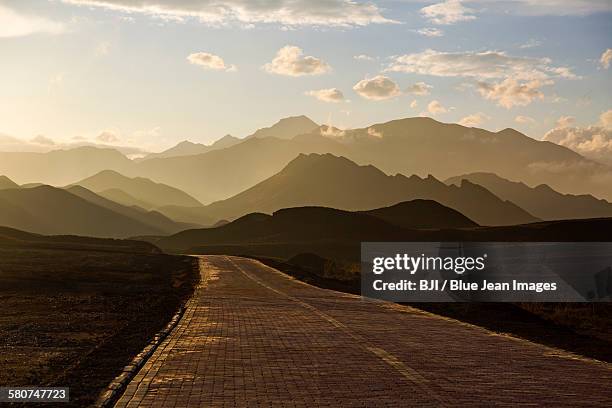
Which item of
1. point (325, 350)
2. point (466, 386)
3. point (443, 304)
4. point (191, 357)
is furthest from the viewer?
point (443, 304)

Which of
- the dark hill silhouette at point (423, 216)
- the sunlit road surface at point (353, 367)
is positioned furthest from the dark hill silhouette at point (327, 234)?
the sunlit road surface at point (353, 367)

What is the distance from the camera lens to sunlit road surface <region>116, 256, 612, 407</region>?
10.2 m

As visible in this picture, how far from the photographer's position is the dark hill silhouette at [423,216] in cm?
17188

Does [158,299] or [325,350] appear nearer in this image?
[325,350]

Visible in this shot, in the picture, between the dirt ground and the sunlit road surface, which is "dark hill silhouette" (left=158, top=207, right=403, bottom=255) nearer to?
the dirt ground

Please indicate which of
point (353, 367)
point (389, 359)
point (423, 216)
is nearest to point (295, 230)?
point (423, 216)

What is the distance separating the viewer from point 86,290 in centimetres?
3303

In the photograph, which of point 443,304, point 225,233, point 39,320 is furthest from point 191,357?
point 225,233

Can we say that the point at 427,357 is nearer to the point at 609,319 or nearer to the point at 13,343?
the point at 13,343

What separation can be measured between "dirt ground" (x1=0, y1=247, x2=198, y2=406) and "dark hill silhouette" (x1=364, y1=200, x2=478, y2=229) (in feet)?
419

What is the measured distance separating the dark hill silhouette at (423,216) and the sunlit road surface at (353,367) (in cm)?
15241

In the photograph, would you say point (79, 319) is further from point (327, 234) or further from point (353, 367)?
point (327, 234)

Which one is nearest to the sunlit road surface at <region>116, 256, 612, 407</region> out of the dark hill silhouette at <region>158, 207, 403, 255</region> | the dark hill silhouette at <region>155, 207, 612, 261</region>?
the dark hill silhouette at <region>155, 207, 612, 261</region>

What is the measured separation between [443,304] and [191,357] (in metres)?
14.2
